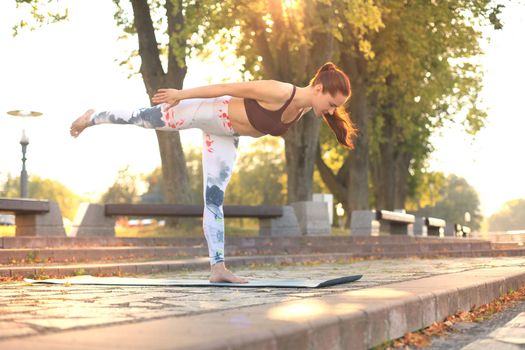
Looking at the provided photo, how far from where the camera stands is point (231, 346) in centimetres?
391

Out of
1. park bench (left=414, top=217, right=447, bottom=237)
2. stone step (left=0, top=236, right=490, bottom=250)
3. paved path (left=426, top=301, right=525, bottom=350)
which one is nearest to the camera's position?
paved path (left=426, top=301, right=525, bottom=350)

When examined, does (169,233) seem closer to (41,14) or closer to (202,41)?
(202,41)

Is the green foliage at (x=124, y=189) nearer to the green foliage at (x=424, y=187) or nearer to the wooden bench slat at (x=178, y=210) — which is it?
the green foliage at (x=424, y=187)

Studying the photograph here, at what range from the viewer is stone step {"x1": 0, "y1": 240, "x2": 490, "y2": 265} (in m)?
13.6

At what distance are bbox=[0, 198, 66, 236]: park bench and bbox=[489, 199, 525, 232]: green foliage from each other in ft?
581

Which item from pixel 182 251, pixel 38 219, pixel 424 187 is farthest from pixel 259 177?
pixel 182 251

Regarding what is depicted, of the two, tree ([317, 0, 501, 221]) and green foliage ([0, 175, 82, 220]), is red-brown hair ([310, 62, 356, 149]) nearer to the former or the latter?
tree ([317, 0, 501, 221])

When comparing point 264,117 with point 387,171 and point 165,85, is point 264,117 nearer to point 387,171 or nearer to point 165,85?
point 165,85

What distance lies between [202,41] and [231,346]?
65.5 ft

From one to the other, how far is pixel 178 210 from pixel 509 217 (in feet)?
592

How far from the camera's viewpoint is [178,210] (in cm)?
2012

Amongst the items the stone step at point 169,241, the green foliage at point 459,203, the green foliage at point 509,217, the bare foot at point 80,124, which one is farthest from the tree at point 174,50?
the green foliage at point 509,217

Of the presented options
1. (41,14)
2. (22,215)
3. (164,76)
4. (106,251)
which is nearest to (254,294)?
(106,251)

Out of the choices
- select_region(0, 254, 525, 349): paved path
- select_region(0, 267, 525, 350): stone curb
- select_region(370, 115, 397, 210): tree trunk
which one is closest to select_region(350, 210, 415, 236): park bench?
select_region(370, 115, 397, 210): tree trunk
